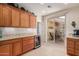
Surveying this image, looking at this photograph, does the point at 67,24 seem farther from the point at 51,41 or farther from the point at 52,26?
the point at 51,41

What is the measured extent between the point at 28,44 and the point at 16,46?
774mm

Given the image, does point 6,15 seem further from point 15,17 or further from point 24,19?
point 24,19

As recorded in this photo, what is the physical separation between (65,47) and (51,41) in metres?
0.46

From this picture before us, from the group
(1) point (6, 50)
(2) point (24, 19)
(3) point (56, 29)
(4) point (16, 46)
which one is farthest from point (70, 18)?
(1) point (6, 50)

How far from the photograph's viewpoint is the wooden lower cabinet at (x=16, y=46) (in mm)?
2994

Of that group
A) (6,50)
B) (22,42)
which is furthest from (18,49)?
(6,50)

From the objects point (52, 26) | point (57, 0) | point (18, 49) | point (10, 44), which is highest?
point (57, 0)

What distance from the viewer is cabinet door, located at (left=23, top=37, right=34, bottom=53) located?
160 inches

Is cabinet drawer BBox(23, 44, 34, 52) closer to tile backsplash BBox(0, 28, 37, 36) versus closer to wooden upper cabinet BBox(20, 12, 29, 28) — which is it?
tile backsplash BBox(0, 28, 37, 36)

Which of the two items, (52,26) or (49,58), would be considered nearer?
(49,58)

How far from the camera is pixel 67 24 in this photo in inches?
124

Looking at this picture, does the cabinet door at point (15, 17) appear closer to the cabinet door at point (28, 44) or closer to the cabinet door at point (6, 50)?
the cabinet door at point (28, 44)

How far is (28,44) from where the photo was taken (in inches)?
168

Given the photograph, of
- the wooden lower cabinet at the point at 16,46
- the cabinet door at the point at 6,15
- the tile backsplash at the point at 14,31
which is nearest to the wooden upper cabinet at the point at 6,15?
the cabinet door at the point at 6,15
